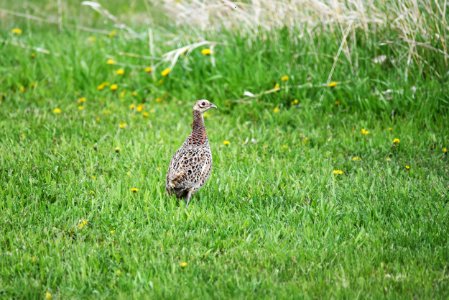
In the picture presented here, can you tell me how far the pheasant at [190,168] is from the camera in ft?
16.1

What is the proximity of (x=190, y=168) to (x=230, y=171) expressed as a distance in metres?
0.86

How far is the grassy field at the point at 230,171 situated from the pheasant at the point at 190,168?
0.42ft

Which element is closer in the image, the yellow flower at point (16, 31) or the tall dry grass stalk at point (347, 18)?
the tall dry grass stalk at point (347, 18)

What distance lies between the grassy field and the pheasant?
0.13 meters

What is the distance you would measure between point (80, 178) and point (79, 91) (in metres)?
2.74

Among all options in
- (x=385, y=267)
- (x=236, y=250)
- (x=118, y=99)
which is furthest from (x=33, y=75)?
(x=385, y=267)

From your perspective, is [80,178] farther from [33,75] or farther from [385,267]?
[33,75]

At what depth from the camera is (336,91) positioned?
285 inches

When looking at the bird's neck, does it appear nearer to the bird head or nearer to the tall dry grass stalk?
the bird head

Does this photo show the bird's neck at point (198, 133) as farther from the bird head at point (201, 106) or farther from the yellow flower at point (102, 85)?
the yellow flower at point (102, 85)

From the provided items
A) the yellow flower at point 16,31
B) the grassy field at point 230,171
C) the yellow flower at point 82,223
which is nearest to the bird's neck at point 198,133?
the grassy field at point 230,171

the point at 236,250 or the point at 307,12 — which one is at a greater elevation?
the point at 307,12

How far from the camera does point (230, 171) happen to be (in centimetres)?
573

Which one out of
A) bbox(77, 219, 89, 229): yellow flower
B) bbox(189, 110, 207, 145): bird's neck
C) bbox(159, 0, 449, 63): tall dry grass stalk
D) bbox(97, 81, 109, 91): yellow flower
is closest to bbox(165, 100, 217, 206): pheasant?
bbox(189, 110, 207, 145): bird's neck
